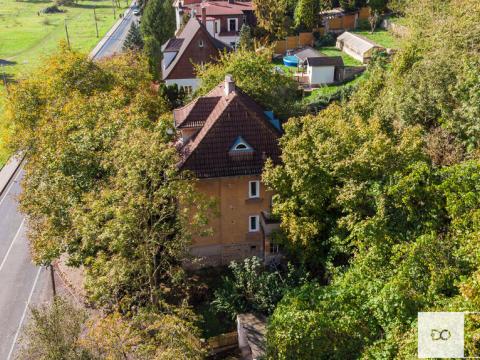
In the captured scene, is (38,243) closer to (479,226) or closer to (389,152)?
(389,152)

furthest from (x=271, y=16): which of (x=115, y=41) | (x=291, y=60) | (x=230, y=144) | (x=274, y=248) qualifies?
(x=274, y=248)

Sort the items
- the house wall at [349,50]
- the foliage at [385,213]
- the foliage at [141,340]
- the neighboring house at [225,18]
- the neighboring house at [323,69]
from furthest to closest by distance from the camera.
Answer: the neighboring house at [225,18] → the house wall at [349,50] → the neighboring house at [323,69] → the foliage at [385,213] → the foliage at [141,340]

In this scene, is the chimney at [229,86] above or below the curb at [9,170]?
above

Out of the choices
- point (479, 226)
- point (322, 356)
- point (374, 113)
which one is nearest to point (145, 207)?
point (322, 356)

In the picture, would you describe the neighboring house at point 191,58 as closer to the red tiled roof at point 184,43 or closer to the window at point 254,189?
the red tiled roof at point 184,43

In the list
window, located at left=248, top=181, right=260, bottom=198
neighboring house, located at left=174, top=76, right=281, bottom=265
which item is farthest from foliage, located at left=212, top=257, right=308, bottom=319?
window, located at left=248, top=181, right=260, bottom=198

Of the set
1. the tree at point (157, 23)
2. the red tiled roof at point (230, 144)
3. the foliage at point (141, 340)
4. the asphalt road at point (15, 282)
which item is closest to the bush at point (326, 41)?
the tree at point (157, 23)

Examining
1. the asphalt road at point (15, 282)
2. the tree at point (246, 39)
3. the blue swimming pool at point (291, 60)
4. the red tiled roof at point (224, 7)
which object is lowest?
the asphalt road at point (15, 282)
